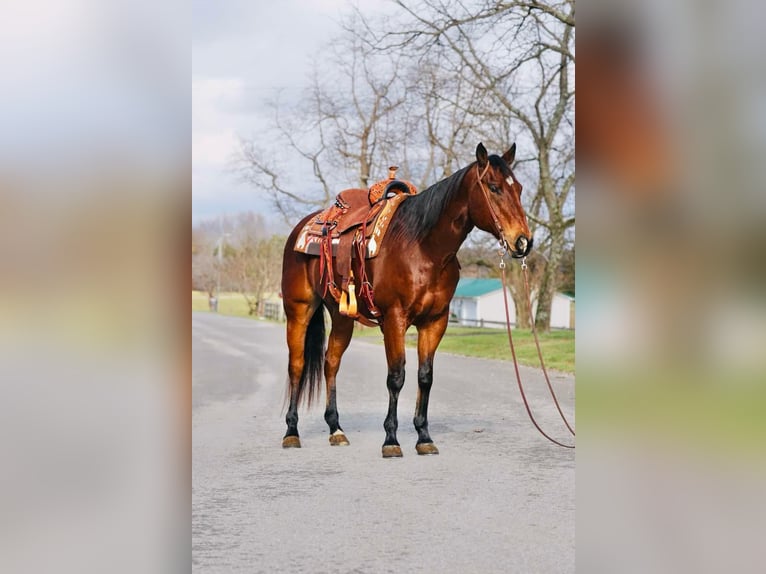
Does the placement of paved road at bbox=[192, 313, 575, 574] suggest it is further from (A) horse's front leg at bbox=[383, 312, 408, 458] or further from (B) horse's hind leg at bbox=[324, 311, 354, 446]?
(B) horse's hind leg at bbox=[324, 311, 354, 446]

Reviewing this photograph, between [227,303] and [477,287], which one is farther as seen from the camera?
[227,303]

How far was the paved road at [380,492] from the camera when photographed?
3938mm

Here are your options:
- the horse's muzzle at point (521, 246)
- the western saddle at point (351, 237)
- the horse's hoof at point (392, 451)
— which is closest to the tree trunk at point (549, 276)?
the western saddle at point (351, 237)

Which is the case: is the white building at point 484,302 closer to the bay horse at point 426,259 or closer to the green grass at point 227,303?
the green grass at point 227,303

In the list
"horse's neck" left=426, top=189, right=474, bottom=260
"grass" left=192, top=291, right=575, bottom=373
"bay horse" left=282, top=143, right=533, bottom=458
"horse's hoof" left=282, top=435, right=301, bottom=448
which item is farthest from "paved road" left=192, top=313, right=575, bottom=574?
"grass" left=192, top=291, right=575, bottom=373

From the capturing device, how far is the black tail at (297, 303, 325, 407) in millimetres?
7871

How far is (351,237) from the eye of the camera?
726cm

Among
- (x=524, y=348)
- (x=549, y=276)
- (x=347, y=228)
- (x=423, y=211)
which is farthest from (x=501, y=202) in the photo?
(x=549, y=276)

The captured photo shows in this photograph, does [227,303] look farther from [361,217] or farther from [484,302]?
[361,217]

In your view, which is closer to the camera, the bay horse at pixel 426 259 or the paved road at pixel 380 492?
the paved road at pixel 380 492

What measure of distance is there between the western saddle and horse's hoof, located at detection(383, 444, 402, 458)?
1162mm

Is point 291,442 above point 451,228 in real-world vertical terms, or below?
below

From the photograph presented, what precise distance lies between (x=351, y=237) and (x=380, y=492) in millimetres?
2590

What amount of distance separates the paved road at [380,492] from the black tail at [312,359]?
1.42ft
